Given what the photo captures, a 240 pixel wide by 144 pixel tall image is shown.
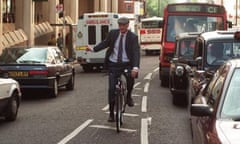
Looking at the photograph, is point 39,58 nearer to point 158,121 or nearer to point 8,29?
point 158,121

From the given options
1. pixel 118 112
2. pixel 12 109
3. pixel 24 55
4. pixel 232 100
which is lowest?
pixel 12 109

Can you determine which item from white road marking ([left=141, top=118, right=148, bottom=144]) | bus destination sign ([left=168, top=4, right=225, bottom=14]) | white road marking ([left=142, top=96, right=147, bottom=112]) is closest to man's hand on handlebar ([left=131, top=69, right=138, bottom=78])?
white road marking ([left=141, top=118, right=148, bottom=144])

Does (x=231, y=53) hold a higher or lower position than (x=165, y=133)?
higher

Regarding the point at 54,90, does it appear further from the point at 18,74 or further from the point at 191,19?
the point at 191,19

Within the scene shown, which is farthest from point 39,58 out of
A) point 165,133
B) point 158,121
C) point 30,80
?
point 165,133

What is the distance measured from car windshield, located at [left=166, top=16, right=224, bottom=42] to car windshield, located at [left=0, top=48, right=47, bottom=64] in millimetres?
5846

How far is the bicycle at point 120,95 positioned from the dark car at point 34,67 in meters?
5.43

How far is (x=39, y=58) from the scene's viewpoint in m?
16.4

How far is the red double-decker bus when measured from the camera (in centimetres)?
2109

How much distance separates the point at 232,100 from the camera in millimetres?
5648

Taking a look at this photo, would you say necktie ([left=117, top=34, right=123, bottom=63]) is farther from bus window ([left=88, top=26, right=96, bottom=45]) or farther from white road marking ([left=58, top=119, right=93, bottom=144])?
bus window ([left=88, top=26, right=96, bottom=45])

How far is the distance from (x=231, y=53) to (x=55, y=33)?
31.5m

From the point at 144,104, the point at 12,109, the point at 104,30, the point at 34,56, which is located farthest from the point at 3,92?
the point at 104,30

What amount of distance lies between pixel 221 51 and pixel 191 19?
31.8ft
